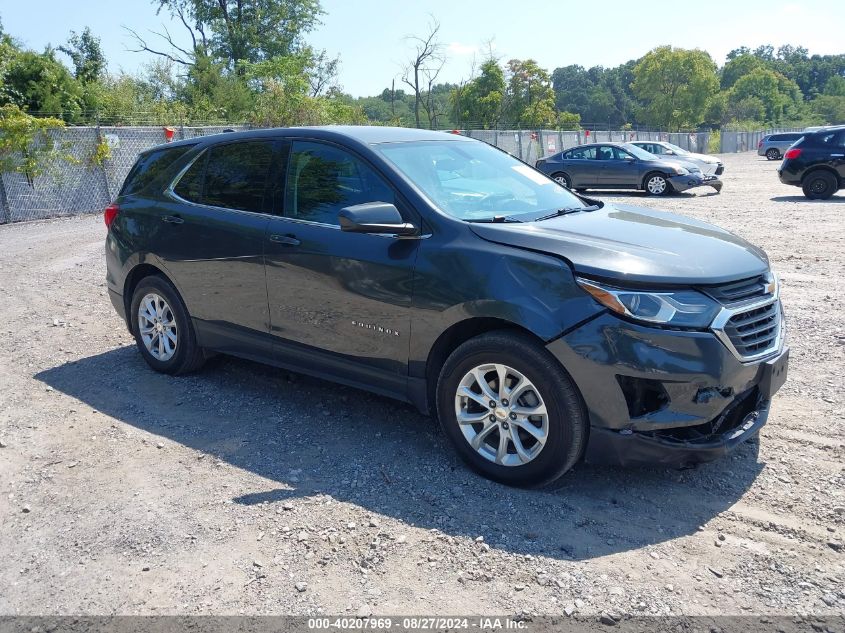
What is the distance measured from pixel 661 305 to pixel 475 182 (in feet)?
5.22

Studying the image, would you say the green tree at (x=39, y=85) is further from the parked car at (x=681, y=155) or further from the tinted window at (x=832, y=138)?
the tinted window at (x=832, y=138)

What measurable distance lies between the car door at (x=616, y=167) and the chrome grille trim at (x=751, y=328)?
657 inches

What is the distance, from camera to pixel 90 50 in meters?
35.9

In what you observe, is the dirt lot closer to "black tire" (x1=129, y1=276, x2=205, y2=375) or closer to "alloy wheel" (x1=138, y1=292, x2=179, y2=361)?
"black tire" (x1=129, y1=276, x2=205, y2=375)

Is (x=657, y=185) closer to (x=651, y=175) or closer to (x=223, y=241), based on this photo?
(x=651, y=175)

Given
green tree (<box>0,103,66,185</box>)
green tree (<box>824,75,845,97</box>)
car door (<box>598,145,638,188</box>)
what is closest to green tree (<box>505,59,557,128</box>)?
car door (<box>598,145,638,188</box>)

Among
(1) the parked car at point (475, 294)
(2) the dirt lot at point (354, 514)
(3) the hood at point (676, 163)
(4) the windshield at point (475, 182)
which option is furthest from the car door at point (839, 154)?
(4) the windshield at point (475, 182)

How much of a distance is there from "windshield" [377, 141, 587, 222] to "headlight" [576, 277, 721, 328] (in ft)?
3.26

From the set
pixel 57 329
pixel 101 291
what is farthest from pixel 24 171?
pixel 57 329

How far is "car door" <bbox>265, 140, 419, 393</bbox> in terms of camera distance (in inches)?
163

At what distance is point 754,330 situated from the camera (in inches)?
143

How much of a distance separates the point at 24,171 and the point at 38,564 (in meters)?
15.2

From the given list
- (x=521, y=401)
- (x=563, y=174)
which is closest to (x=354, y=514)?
(x=521, y=401)

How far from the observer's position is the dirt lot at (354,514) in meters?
3.00
